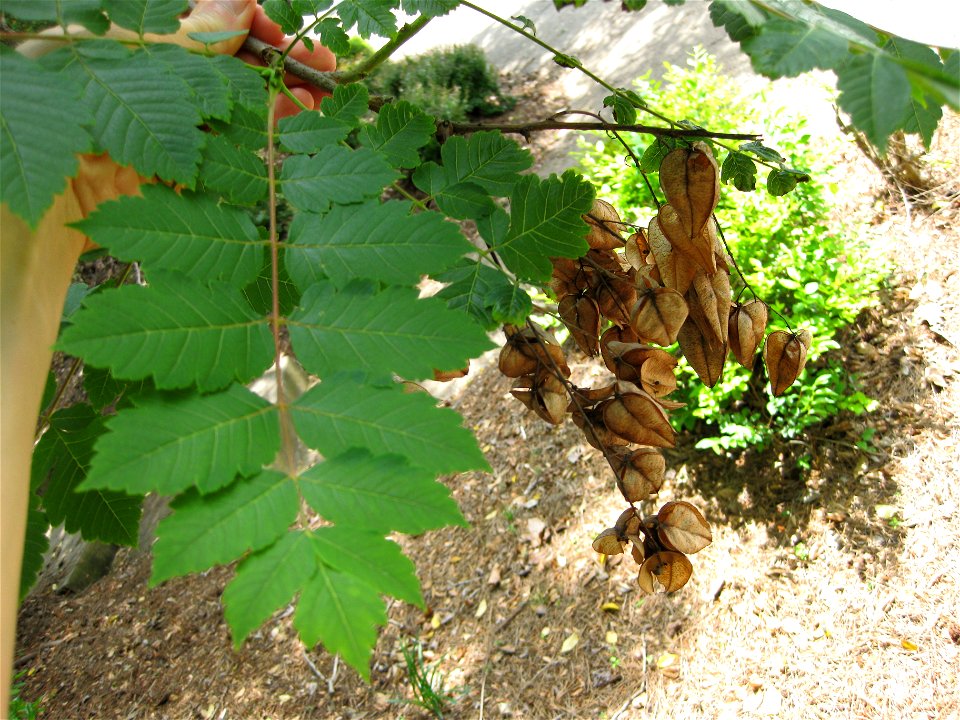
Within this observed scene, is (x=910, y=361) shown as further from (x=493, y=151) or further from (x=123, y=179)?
(x=123, y=179)

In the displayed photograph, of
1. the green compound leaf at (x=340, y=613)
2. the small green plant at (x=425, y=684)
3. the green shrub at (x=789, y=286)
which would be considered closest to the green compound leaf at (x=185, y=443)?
the green compound leaf at (x=340, y=613)

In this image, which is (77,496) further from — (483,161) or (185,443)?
(483,161)

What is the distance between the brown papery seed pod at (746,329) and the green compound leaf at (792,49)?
484mm

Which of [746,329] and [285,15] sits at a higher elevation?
[285,15]

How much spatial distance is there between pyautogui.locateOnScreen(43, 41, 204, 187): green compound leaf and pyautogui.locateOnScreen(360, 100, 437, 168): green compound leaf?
0.88 ft

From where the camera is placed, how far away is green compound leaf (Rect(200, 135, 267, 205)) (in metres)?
0.83

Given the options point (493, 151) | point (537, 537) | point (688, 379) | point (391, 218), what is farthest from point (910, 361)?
point (391, 218)

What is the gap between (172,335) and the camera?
0.68 m

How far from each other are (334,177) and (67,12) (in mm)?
327

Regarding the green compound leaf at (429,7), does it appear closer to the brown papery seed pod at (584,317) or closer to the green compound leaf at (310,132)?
the green compound leaf at (310,132)

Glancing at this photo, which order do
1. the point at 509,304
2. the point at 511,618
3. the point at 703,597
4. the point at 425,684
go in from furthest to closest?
the point at 511,618 → the point at 703,597 → the point at 425,684 → the point at 509,304

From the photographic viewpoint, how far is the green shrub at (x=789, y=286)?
3.30 m

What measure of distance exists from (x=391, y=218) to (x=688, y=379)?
2.98 metres

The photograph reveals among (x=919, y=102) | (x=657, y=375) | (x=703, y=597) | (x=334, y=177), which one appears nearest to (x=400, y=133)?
(x=334, y=177)
